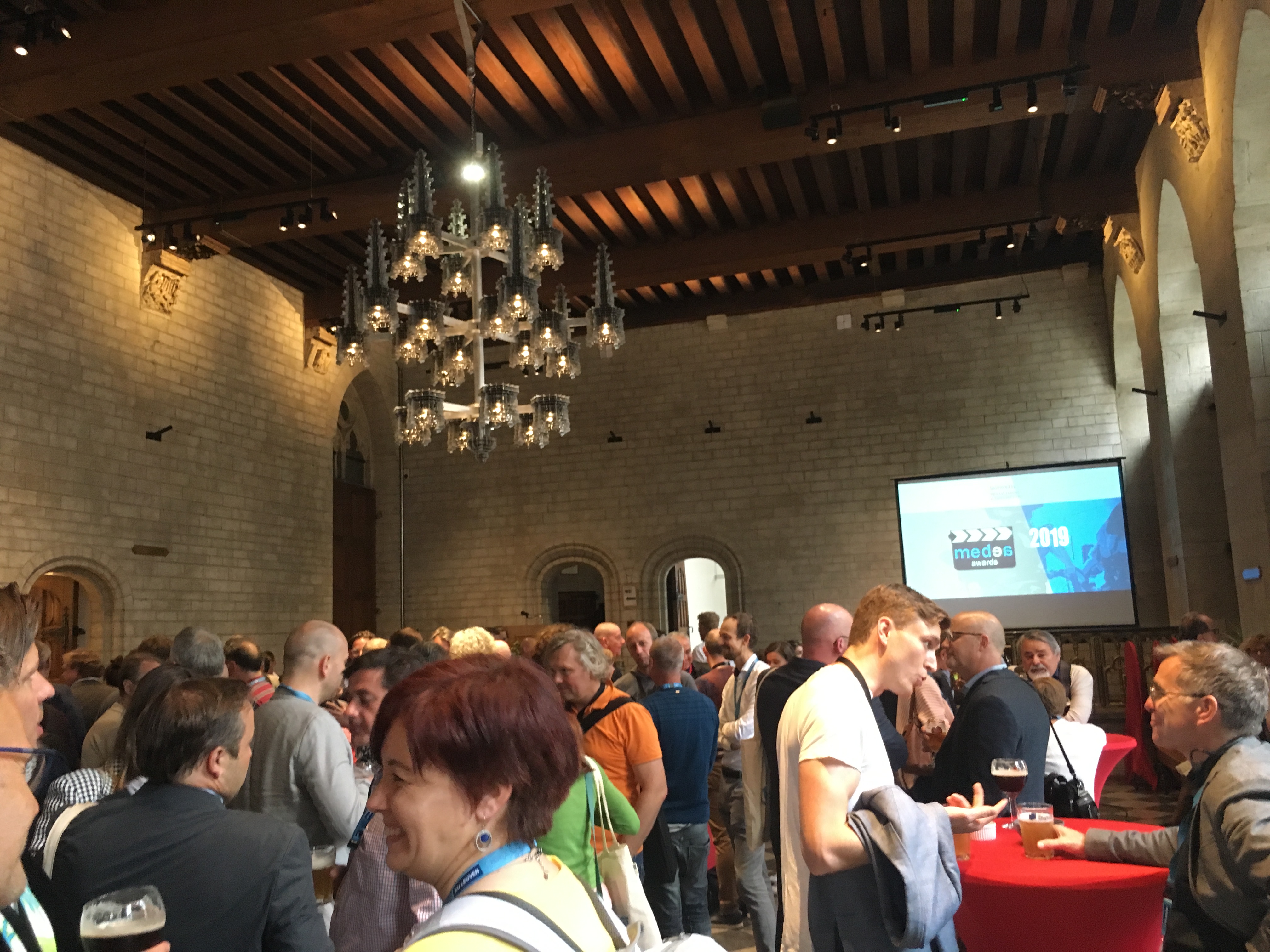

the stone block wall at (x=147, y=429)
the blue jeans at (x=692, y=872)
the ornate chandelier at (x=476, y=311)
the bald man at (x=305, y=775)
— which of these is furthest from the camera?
the stone block wall at (x=147, y=429)

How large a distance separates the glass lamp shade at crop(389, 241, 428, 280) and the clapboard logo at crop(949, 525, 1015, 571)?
8415 millimetres

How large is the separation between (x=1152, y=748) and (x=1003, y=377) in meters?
5.69

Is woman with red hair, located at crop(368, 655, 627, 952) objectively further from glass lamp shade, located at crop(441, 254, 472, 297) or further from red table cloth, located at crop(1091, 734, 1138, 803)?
glass lamp shade, located at crop(441, 254, 472, 297)

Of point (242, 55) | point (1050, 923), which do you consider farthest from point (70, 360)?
point (1050, 923)

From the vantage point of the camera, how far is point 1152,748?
303 inches

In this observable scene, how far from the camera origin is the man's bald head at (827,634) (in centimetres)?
323

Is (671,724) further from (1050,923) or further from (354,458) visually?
(354,458)

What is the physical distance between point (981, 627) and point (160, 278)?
9.09m

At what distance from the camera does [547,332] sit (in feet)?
19.7

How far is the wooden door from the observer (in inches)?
522

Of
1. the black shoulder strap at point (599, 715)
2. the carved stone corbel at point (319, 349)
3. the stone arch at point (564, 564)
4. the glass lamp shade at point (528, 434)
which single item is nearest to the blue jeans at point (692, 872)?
the black shoulder strap at point (599, 715)

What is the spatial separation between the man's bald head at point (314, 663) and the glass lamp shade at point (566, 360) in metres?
3.68

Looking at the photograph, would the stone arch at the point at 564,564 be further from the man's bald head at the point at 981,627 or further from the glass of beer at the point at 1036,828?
the glass of beer at the point at 1036,828

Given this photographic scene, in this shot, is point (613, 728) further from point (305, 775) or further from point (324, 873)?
point (324, 873)
